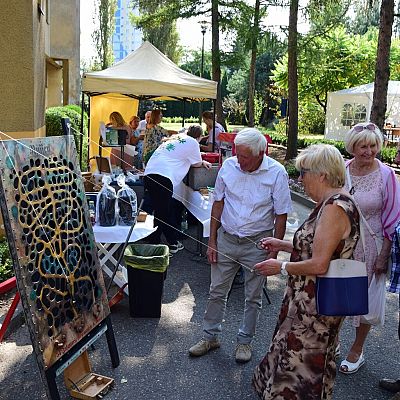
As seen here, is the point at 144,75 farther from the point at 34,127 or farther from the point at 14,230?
the point at 14,230

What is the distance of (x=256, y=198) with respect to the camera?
→ 357cm

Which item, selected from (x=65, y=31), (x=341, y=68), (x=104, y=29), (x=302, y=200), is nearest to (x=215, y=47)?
(x=65, y=31)

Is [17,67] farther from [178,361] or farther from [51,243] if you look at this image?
[178,361]

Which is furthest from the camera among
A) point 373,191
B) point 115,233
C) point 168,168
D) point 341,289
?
point 168,168

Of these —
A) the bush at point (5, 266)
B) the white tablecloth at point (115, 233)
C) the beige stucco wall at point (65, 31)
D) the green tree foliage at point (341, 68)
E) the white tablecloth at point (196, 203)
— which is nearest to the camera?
the white tablecloth at point (115, 233)

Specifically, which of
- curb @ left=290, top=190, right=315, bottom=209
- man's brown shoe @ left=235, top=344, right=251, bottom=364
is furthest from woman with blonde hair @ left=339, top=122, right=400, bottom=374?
curb @ left=290, top=190, right=315, bottom=209

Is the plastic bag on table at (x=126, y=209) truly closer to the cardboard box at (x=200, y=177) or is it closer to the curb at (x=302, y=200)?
the cardboard box at (x=200, y=177)

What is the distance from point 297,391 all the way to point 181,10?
638 inches

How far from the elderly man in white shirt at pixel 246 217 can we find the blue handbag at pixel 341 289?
970mm

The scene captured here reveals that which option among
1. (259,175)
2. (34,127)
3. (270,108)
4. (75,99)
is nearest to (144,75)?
(34,127)

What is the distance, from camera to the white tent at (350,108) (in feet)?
74.1

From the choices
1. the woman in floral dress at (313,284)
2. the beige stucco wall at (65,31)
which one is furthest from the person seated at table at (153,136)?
the beige stucco wall at (65,31)

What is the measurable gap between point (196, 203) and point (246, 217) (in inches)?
99.9

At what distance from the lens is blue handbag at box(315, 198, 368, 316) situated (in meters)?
2.54
